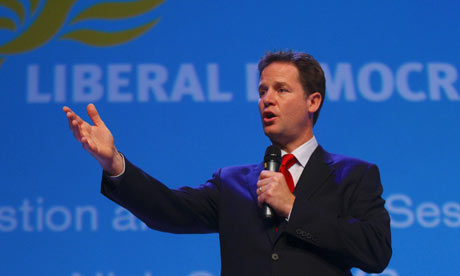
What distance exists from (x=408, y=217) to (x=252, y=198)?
1.37 meters

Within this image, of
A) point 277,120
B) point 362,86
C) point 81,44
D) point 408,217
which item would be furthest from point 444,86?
point 81,44

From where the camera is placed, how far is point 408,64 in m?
3.29

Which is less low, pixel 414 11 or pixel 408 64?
pixel 414 11

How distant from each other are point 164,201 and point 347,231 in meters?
0.58

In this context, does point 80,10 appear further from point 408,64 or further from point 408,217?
point 408,217

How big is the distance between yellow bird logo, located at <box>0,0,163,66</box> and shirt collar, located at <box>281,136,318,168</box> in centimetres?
152

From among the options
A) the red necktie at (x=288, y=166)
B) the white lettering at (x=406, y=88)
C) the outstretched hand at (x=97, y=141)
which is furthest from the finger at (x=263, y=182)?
the white lettering at (x=406, y=88)

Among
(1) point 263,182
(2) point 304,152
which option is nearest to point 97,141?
(1) point 263,182

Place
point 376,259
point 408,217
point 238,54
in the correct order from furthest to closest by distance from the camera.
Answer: point 238,54, point 408,217, point 376,259

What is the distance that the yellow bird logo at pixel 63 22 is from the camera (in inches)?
129

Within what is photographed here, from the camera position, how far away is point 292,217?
1755mm

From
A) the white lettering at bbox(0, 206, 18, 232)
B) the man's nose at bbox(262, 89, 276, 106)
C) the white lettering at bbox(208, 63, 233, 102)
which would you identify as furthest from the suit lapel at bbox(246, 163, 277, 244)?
the white lettering at bbox(0, 206, 18, 232)

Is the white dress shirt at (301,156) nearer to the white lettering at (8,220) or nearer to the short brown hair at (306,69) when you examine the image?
the short brown hair at (306,69)

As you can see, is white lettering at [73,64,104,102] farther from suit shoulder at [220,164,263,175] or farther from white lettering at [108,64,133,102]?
suit shoulder at [220,164,263,175]
